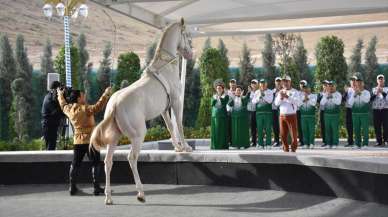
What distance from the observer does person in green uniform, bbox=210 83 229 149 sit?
13.0 m

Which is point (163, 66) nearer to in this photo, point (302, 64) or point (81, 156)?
point (81, 156)

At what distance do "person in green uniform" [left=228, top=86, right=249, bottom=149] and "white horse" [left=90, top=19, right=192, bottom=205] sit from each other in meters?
4.26

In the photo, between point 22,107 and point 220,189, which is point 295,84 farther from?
point 220,189

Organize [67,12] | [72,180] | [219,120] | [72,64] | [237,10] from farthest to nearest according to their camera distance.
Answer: [72,64] → [67,12] → [219,120] → [237,10] → [72,180]

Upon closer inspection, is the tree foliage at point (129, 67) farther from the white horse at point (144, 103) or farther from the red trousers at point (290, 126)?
the white horse at point (144, 103)

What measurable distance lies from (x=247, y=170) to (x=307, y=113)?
500cm

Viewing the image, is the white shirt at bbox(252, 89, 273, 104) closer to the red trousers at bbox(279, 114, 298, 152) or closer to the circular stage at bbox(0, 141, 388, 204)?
the red trousers at bbox(279, 114, 298, 152)

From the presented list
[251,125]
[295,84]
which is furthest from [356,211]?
[295,84]

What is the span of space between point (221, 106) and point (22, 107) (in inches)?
677

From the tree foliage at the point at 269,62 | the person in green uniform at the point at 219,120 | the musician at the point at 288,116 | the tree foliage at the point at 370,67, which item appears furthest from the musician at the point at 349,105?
the tree foliage at the point at 370,67

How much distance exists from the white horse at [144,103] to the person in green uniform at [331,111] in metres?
5.17

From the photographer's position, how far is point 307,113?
13430mm

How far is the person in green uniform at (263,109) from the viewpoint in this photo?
13.3 m

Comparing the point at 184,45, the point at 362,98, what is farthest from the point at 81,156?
the point at 362,98
